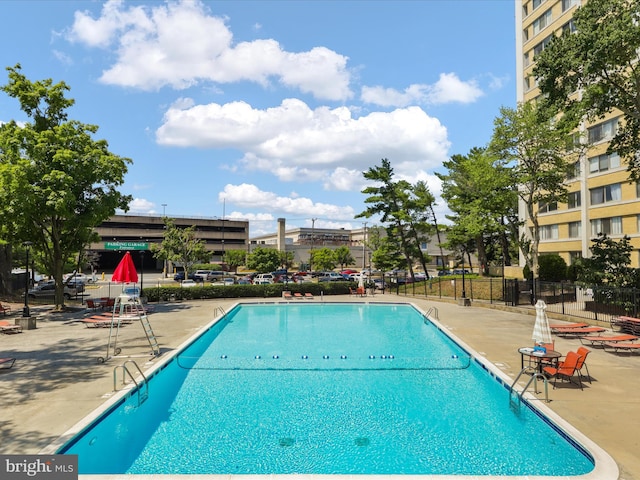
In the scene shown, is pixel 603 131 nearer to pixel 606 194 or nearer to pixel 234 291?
pixel 606 194

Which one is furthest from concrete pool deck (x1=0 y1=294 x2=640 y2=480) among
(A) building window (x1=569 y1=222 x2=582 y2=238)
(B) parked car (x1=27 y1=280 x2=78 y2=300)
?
(A) building window (x1=569 y1=222 x2=582 y2=238)

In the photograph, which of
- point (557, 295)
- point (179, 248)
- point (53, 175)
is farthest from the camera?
point (179, 248)

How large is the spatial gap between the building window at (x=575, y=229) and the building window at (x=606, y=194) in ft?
9.01

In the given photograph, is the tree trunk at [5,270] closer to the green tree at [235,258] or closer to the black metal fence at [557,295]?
the black metal fence at [557,295]

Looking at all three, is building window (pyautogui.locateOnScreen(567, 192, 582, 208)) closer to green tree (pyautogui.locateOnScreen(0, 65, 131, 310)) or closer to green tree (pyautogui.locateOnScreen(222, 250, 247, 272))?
green tree (pyautogui.locateOnScreen(0, 65, 131, 310))

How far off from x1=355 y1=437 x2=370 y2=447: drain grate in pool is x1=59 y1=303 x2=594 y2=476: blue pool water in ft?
0.08

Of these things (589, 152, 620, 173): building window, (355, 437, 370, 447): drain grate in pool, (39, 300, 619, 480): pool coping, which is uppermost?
(589, 152, 620, 173): building window

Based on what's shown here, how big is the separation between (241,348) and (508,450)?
1259 cm

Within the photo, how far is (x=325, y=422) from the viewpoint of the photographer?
10.1 meters

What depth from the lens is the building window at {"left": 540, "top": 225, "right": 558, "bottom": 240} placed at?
41953 millimetres

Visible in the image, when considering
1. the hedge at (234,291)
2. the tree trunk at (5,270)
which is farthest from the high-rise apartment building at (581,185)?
the tree trunk at (5,270)

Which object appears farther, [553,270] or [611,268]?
[553,270]

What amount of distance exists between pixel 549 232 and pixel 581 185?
6.55 metres

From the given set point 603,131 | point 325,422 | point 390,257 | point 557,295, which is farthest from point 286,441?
point 603,131
